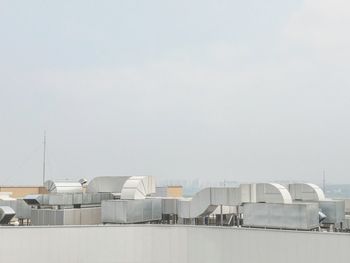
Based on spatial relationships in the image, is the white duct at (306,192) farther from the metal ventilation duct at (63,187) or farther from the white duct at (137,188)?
the metal ventilation duct at (63,187)

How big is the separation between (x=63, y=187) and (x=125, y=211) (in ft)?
19.6

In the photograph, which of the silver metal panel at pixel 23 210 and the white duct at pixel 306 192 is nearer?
the white duct at pixel 306 192

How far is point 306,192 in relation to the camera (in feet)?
83.1

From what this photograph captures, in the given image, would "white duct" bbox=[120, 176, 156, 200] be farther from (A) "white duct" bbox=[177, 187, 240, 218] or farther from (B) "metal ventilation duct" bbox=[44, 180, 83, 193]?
(B) "metal ventilation duct" bbox=[44, 180, 83, 193]

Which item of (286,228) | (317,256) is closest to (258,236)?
(286,228)

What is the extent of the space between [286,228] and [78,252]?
10273mm

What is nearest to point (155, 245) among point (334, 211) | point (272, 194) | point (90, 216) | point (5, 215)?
point (90, 216)

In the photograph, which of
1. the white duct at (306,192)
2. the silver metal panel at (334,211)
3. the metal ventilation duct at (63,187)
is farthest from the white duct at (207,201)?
the metal ventilation duct at (63,187)

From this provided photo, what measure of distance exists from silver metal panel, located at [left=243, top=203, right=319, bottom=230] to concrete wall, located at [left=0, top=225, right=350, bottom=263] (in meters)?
0.53

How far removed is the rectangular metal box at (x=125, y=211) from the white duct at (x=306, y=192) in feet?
26.9

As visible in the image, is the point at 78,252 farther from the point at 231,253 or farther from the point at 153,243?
the point at 231,253

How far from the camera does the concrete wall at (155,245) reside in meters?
20.7

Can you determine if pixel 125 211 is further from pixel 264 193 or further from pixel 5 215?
pixel 264 193

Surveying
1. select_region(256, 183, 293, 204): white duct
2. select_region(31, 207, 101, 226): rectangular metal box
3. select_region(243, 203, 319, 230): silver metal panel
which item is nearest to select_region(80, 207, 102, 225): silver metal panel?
select_region(31, 207, 101, 226): rectangular metal box
